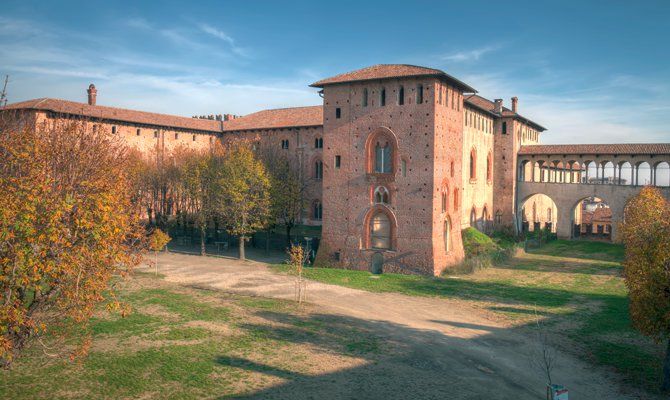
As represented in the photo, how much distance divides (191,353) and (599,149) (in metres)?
38.3

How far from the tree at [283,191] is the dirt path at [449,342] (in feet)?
25.9

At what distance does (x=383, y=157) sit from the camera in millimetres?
30734

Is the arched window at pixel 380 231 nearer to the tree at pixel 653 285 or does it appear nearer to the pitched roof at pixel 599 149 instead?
the tree at pixel 653 285

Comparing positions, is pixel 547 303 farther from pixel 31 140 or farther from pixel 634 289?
pixel 31 140

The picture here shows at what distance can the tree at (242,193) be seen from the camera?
111ft

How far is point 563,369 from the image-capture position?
51.4 ft

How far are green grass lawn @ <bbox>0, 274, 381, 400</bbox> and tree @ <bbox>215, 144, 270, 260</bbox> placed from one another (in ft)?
39.3

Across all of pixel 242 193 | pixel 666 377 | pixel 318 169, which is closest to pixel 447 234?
pixel 242 193

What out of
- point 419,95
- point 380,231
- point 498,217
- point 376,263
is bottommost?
point 376,263

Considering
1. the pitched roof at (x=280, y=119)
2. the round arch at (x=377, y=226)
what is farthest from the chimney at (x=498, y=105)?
the round arch at (x=377, y=226)

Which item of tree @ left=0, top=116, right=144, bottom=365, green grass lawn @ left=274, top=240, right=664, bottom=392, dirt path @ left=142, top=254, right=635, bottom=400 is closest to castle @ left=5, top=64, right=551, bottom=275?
green grass lawn @ left=274, top=240, right=664, bottom=392

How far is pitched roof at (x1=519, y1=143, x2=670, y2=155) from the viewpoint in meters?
39.7

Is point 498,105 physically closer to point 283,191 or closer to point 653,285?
point 283,191

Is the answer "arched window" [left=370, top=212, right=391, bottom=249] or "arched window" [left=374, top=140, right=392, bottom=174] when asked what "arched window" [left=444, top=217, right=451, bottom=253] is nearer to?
"arched window" [left=370, top=212, right=391, bottom=249]
